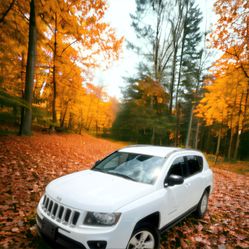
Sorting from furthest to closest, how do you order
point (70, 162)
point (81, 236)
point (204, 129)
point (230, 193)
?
point (204, 129)
point (70, 162)
point (230, 193)
point (81, 236)

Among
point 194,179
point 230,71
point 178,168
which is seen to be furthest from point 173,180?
point 230,71

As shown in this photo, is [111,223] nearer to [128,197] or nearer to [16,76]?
[128,197]

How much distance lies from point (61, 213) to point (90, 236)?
1.89 ft

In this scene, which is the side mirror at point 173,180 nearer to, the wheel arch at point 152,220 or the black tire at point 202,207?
the wheel arch at point 152,220

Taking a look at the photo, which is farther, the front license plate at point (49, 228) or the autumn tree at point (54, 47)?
the autumn tree at point (54, 47)

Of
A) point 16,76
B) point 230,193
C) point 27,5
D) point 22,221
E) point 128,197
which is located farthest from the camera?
point 16,76

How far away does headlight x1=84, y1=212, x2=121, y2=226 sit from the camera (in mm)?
2531

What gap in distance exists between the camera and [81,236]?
2.43m

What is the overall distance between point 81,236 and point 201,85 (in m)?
20.0

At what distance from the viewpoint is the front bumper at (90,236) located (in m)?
2.42

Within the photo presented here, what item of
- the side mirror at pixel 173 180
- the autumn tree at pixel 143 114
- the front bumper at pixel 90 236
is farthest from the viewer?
the autumn tree at pixel 143 114

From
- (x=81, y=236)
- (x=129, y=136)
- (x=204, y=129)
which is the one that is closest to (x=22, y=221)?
(x=81, y=236)

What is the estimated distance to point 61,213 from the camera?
272cm

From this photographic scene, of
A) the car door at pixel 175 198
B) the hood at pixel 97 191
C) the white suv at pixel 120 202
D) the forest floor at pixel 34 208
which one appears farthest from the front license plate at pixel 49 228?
the car door at pixel 175 198
